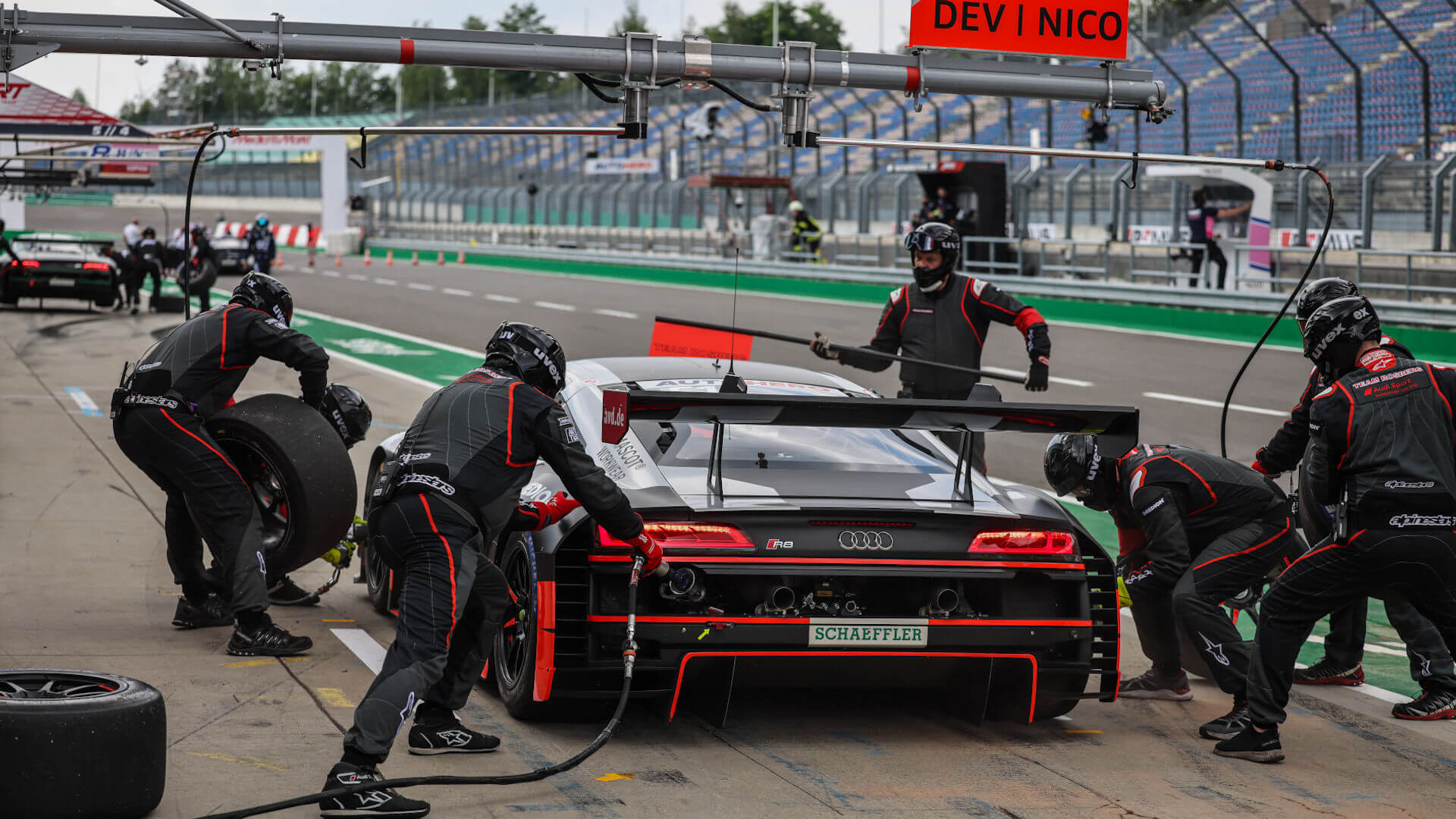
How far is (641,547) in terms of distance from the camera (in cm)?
513

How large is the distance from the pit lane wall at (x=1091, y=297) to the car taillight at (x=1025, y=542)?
13.8 m

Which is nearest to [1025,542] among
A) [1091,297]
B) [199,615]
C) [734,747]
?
[734,747]

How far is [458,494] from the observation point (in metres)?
5.14

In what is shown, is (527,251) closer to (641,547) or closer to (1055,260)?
(1055,260)

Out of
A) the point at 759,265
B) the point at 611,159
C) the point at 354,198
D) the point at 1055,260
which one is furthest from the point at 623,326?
the point at 354,198

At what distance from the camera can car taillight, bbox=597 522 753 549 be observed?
17.6ft

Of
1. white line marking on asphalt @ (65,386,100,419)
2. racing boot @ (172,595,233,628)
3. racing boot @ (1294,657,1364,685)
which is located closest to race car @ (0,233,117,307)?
white line marking on asphalt @ (65,386,100,419)

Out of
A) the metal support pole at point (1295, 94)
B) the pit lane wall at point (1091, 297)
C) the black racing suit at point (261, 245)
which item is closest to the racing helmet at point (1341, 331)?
the pit lane wall at point (1091, 297)

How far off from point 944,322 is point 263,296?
12.2 ft

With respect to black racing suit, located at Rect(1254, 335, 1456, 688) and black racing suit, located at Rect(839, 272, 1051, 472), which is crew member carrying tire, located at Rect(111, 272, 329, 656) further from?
black racing suit, located at Rect(1254, 335, 1456, 688)

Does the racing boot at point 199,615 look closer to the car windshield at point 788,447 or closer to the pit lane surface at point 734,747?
the pit lane surface at point 734,747

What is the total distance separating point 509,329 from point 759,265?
2908cm

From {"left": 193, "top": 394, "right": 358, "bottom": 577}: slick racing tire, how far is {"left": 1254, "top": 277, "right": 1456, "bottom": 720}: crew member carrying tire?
4.00 m

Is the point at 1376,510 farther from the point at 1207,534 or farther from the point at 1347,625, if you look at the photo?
the point at 1347,625
